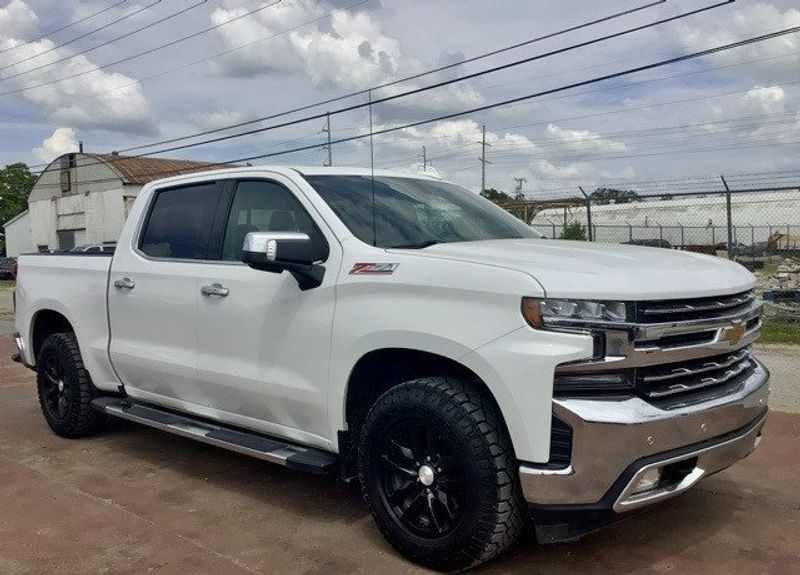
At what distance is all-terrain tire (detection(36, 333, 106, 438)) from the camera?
5.96m

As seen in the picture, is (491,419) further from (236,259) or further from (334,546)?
(236,259)

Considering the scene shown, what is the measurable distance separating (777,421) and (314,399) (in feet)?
12.9

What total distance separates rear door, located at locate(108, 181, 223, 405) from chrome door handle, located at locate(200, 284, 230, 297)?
0.43 feet

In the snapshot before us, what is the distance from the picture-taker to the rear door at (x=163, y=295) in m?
4.87

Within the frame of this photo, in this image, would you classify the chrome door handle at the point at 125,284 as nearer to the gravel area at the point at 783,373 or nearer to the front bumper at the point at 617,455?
the front bumper at the point at 617,455

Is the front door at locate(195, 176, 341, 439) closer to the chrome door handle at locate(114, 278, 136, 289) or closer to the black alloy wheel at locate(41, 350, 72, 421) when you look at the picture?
the chrome door handle at locate(114, 278, 136, 289)

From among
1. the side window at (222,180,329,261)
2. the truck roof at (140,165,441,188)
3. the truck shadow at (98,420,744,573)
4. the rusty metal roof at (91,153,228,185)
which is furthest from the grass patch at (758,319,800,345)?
the rusty metal roof at (91,153,228,185)

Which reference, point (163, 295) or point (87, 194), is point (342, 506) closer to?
point (163, 295)

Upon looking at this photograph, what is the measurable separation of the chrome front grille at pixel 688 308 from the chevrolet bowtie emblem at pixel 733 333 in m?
0.06

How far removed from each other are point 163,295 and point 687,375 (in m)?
3.14

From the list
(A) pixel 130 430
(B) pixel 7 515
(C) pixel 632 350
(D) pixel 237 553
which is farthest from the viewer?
(A) pixel 130 430

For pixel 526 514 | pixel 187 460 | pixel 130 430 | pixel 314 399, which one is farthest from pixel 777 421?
pixel 130 430

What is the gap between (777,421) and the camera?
612 cm

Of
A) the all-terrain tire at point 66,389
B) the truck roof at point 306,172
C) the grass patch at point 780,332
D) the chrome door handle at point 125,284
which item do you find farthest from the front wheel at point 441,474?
the grass patch at point 780,332
